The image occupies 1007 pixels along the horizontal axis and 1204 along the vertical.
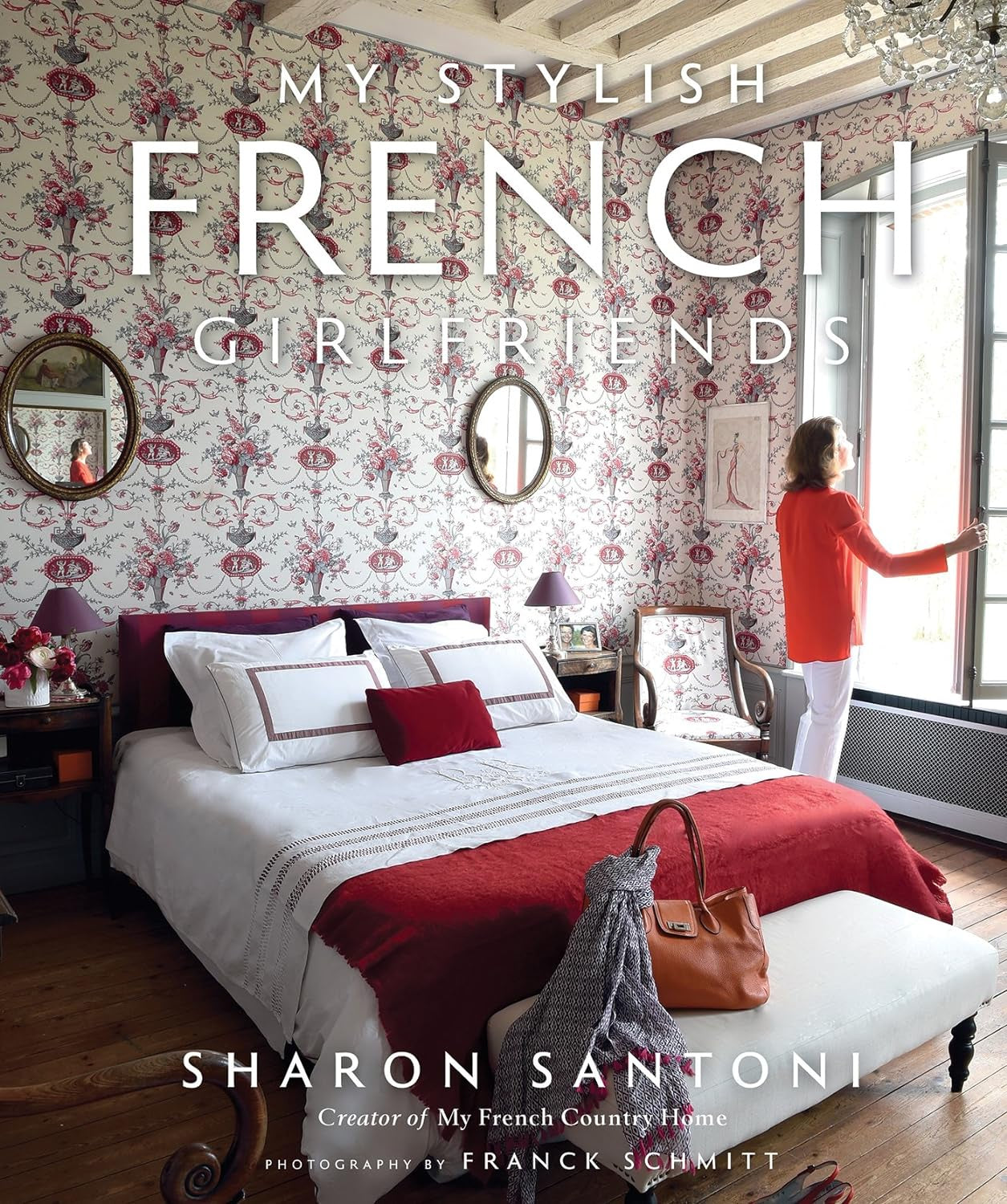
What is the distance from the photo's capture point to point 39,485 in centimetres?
368

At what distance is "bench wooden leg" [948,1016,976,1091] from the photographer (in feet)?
8.39

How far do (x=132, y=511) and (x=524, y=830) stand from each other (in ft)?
6.93

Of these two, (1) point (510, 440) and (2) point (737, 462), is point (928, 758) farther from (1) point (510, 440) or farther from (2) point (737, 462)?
(1) point (510, 440)

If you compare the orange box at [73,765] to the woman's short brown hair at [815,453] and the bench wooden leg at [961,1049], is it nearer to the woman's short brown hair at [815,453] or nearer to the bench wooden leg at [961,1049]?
the bench wooden leg at [961,1049]

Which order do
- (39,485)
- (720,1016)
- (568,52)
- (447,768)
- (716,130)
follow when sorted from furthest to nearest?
(716,130), (568,52), (39,485), (447,768), (720,1016)

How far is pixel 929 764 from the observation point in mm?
4613

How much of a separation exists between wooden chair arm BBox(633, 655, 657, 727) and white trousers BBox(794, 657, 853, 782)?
2.27 feet

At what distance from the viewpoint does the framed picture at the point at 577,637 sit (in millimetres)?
5012

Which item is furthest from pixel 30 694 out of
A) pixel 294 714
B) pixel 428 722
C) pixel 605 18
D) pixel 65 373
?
pixel 605 18

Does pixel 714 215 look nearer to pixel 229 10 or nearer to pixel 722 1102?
pixel 229 10

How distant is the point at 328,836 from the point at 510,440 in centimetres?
266

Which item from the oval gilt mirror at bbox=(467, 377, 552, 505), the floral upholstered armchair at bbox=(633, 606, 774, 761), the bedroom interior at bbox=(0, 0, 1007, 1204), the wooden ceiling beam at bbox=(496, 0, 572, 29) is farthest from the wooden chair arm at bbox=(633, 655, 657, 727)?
the wooden ceiling beam at bbox=(496, 0, 572, 29)

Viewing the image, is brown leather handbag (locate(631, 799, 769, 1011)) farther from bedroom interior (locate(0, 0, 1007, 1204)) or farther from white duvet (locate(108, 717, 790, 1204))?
white duvet (locate(108, 717, 790, 1204))

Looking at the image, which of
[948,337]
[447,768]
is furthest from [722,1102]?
[948,337]
